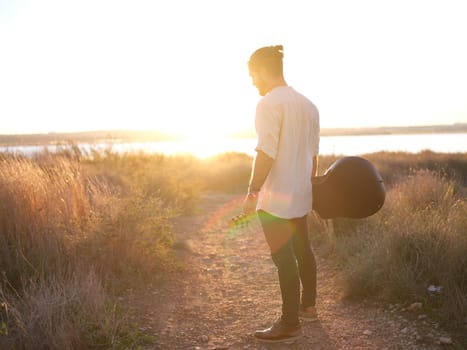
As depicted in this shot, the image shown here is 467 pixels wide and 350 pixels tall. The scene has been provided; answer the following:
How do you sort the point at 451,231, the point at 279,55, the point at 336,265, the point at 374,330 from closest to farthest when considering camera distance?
the point at 279,55 → the point at 374,330 → the point at 451,231 → the point at 336,265

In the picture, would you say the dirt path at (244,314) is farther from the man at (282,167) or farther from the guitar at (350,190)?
the guitar at (350,190)

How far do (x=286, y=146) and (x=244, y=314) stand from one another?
1897mm

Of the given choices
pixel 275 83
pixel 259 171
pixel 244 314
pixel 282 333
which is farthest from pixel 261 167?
pixel 244 314

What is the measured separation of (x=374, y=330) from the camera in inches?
143

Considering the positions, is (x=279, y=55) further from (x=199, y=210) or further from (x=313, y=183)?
(x=199, y=210)

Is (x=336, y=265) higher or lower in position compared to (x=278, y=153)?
lower

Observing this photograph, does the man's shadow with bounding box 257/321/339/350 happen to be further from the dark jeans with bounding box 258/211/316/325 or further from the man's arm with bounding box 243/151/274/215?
the man's arm with bounding box 243/151/274/215

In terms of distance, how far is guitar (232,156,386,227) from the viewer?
3.35m

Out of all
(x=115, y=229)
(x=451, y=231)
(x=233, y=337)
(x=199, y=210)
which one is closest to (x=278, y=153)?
(x=233, y=337)

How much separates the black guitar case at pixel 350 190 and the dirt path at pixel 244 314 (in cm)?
103

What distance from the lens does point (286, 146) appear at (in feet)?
10.1

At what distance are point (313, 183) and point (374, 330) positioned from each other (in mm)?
1375

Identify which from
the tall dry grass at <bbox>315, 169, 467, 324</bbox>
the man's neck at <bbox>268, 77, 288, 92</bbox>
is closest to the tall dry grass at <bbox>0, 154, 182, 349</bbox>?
the man's neck at <bbox>268, 77, 288, 92</bbox>

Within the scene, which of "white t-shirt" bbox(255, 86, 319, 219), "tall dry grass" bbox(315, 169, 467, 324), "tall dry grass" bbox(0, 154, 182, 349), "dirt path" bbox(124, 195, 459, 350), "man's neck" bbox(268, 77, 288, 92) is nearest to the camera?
"white t-shirt" bbox(255, 86, 319, 219)
